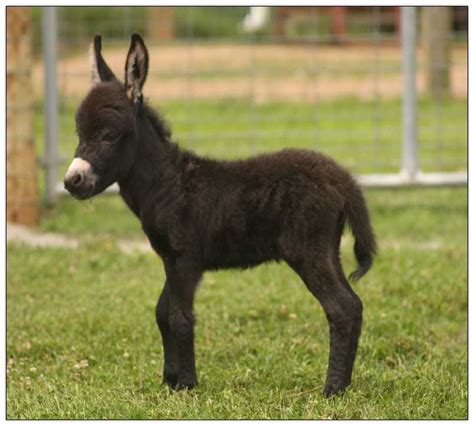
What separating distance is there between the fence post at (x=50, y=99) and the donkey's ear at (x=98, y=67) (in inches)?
222

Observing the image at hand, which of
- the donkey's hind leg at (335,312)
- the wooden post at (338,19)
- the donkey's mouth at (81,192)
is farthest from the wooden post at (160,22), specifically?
the donkey's hind leg at (335,312)

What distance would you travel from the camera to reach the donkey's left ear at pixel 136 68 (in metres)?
5.32

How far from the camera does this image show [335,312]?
536 centimetres

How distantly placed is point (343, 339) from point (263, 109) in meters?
12.2

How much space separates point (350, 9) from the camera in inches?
750

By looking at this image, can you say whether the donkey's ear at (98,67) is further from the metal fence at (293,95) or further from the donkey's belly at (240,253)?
the metal fence at (293,95)

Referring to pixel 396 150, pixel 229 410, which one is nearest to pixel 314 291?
pixel 229 410

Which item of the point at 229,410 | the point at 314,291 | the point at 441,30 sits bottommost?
the point at 229,410

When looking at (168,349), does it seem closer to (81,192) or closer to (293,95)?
(81,192)

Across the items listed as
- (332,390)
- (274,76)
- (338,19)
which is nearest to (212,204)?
(332,390)

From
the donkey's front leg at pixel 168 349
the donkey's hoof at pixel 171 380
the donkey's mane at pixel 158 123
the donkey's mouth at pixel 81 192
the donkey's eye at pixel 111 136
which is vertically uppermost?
the donkey's mane at pixel 158 123

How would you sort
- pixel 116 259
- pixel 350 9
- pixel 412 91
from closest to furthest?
pixel 116 259 → pixel 412 91 → pixel 350 9

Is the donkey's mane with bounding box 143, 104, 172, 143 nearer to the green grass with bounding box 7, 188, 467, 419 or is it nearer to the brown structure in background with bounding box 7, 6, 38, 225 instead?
the green grass with bounding box 7, 188, 467, 419

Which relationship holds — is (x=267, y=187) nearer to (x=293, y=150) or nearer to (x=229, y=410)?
(x=293, y=150)
